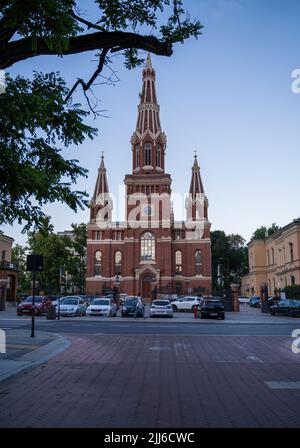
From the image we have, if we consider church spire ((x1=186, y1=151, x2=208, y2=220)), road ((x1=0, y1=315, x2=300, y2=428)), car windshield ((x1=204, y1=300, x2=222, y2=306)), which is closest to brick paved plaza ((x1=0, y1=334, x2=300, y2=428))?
road ((x1=0, y1=315, x2=300, y2=428))

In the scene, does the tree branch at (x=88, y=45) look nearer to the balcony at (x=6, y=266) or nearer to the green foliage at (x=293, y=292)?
the green foliage at (x=293, y=292)

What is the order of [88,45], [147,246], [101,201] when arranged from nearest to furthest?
1. [88,45]
2. [147,246]
3. [101,201]

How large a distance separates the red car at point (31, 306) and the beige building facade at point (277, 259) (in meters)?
27.4

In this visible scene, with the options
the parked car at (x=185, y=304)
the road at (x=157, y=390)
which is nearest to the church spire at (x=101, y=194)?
the parked car at (x=185, y=304)

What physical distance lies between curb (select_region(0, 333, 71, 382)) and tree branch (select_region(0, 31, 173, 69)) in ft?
18.2

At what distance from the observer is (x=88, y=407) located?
595 cm

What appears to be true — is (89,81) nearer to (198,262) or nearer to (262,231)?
(198,262)

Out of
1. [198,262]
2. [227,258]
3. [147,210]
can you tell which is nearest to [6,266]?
[147,210]

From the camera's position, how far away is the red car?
100ft

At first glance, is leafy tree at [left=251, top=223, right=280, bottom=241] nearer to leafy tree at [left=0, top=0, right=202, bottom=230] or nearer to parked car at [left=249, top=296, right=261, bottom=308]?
parked car at [left=249, top=296, right=261, bottom=308]

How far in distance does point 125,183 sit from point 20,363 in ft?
211

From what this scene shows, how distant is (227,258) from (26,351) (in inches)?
3645

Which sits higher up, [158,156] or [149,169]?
[158,156]

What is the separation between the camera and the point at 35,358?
34.4 ft
